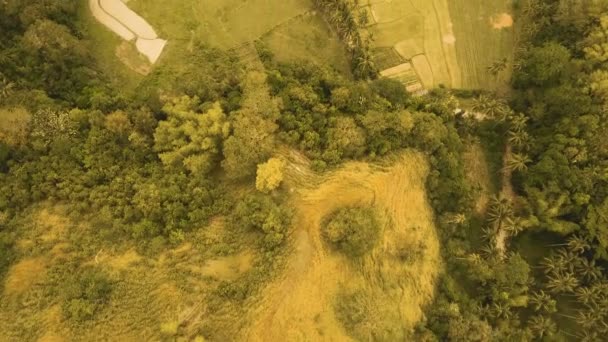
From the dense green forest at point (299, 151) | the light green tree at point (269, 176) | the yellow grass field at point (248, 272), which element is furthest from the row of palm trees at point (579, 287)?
the light green tree at point (269, 176)

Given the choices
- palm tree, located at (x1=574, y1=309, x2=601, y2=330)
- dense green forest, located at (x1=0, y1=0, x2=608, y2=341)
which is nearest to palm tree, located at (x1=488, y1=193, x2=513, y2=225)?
dense green forest, located at (x1=0, y1=0, x2=608, y2=341)

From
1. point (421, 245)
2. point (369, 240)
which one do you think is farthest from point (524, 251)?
point (369, 240)

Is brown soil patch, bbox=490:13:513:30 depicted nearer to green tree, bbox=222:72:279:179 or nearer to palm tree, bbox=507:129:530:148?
palm tree, bbox=507:129:530:148

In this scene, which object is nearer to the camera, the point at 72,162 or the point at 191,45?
the point at 72,162

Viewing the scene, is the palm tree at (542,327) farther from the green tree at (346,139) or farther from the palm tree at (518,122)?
the green tree at (346,139)

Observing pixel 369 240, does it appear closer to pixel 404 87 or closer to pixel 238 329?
pixel 238 329

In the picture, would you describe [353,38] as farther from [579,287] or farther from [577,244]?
[579,287]
